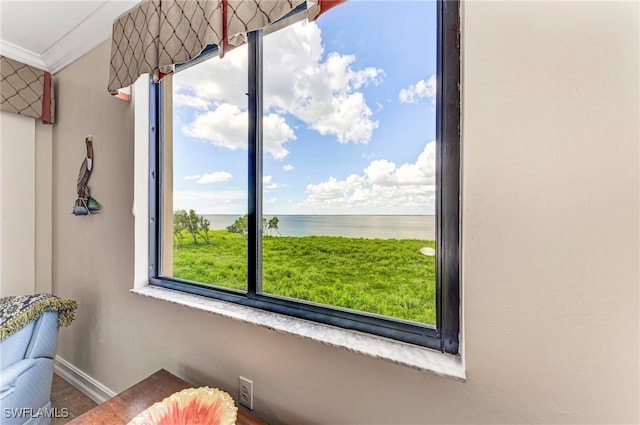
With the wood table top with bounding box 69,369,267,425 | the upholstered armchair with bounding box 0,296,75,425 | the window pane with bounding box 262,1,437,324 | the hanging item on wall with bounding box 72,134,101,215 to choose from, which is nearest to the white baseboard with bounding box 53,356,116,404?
the upholstered armchair with bounding box 0,296,75,425

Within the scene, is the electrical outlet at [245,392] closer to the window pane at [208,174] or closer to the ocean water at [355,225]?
the window pane at [208,174]

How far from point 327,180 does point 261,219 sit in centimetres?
34

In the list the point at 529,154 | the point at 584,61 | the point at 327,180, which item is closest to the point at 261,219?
the point at 327,180

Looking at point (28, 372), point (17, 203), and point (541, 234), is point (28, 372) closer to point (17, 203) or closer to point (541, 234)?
point (17, 203)

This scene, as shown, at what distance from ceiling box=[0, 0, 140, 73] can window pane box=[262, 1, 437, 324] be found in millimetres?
1063

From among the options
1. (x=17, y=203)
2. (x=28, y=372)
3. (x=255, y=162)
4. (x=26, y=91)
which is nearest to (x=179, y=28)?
(x=255, y=162)

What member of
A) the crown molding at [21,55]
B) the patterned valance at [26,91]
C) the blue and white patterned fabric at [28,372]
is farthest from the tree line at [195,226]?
the crown molding at [21,55]

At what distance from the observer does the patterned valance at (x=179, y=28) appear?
3.05 ft

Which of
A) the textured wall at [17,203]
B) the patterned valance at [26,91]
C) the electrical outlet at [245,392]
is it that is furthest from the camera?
the textured wall at [17,203]

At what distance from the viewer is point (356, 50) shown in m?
1.07

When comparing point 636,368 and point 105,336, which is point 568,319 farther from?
point 105,336

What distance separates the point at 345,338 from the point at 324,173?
0.66 metres

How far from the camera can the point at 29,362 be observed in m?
1.25

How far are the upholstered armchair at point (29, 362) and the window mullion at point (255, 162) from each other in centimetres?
106
